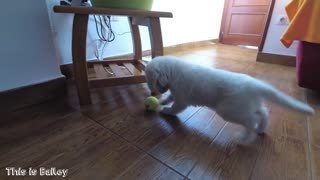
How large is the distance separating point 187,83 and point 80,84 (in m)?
0.50

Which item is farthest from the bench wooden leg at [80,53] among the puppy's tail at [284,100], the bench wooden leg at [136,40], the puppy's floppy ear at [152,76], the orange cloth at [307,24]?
the orange cloth at [307,24]

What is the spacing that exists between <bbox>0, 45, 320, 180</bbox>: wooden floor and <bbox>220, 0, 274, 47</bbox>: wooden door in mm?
2676

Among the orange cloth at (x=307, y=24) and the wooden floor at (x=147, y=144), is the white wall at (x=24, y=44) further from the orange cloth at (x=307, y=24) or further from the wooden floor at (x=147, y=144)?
the orange cloth at (x=307, y=24)

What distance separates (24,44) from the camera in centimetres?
81

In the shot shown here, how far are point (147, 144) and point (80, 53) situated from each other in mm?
493

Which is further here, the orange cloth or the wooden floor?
the orange cloth

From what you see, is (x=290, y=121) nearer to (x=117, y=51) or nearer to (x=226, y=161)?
(x=226, y=161)

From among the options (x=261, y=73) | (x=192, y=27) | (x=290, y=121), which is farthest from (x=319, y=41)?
(x=192, y=27)

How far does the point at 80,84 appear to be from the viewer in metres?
0.87

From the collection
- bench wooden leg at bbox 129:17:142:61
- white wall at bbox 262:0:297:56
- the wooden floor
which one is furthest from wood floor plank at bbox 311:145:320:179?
white wall at bbox 262:0:297:56

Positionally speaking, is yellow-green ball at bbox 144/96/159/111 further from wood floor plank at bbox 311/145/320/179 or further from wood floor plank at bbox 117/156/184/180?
wood floor plank at bbox 311/145/320/179

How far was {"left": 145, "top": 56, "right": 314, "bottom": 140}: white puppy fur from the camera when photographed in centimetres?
64

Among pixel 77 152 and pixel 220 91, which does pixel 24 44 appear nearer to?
pixel 77 152

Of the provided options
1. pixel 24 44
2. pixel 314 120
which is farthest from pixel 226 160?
pixel 24 44
